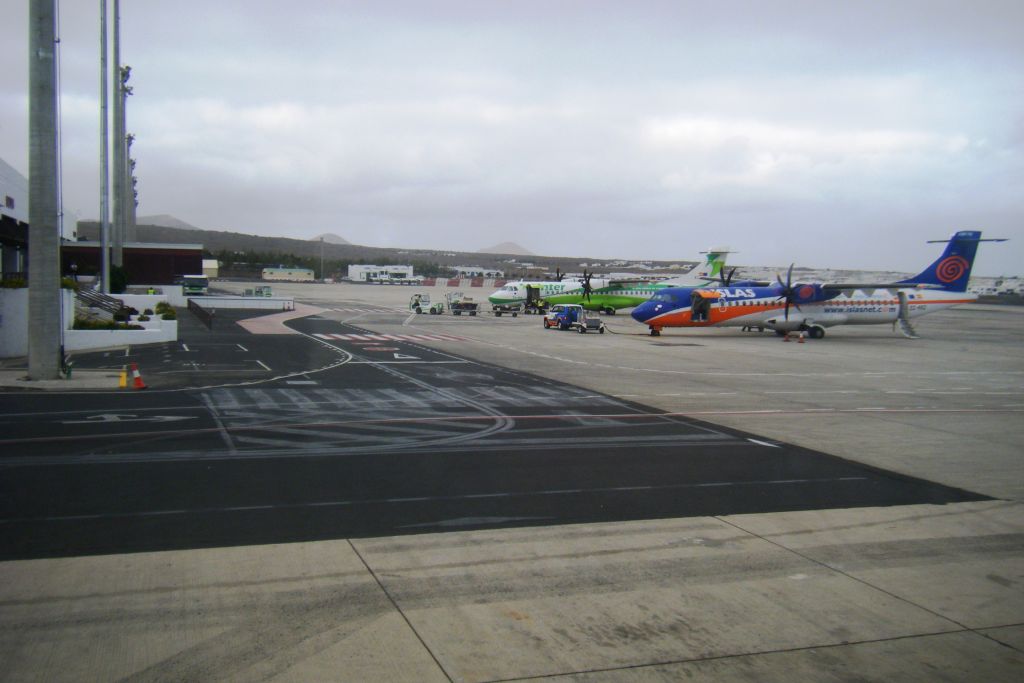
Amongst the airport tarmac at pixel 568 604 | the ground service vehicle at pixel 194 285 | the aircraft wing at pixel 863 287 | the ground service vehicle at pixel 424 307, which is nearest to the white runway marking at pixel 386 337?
the aircraft wing at pixel 863 287

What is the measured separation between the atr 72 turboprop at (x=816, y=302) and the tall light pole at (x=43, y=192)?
1271 inches

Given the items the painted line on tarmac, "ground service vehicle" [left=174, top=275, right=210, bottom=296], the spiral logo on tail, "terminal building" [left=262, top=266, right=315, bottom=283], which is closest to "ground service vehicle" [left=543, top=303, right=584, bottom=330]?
the spiral logo on tail

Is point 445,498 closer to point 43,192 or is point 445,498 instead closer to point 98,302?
point 43,192

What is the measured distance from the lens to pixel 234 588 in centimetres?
794

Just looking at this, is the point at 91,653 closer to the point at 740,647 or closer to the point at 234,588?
the point at 234,588

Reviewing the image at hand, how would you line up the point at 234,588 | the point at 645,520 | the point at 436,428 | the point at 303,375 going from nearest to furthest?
the point at 234,588, the point at 645,520, the point at 436,428, the point at 303,375

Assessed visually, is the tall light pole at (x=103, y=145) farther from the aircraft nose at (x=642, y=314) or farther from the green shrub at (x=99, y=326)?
the aircraft nose at (x=642, y=314)

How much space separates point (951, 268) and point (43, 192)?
160 ft

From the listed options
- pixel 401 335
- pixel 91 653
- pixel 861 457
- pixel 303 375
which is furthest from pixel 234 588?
pixel 401 335

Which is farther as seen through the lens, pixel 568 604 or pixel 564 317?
pixel 564 317

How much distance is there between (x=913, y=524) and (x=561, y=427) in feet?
26.7

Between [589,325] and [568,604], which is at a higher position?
[589,325]

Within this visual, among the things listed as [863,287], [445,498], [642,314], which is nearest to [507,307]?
[642,314]

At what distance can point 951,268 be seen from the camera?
50625 millimetres
